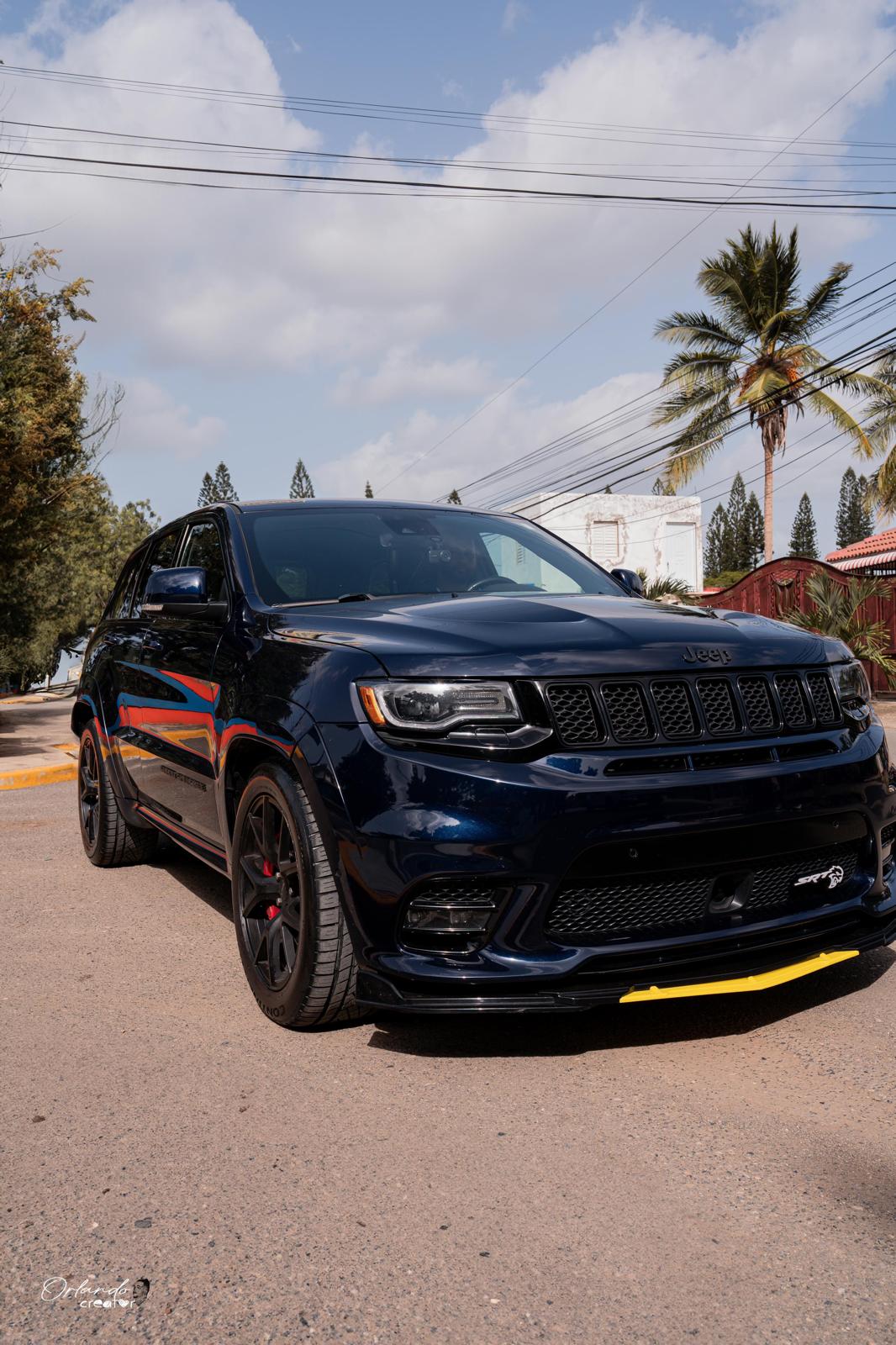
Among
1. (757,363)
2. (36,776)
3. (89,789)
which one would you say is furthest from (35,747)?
(757,363)

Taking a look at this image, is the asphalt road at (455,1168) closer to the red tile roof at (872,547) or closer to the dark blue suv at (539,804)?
the dark blue suv at (539,804)

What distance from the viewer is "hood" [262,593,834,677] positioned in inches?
124

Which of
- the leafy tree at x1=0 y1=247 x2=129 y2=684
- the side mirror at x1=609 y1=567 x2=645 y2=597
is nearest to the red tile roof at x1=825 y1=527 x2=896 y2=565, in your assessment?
the leafy tree at x1=0 y1=247 x2=129 y2=684

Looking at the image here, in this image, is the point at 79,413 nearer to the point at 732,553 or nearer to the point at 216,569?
the point at 216,569

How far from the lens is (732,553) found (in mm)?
107188

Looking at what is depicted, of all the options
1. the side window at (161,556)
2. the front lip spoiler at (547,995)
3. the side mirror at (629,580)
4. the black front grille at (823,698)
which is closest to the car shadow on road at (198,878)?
the side window at (161,556)

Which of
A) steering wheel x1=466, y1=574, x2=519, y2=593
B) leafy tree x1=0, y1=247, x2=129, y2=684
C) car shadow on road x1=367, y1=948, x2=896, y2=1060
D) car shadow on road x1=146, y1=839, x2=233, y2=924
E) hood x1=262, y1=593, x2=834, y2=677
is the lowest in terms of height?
car shadow on road x1=367, y1=948, x2=896, y2=1060

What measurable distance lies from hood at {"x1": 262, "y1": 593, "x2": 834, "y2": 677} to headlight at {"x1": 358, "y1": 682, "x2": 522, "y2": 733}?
0.12ft

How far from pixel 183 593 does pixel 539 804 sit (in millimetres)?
1885

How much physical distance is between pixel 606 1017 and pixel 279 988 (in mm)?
1060

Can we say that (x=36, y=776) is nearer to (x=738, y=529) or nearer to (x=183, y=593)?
(x=183, y=593)

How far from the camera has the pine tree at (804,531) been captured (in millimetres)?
106562

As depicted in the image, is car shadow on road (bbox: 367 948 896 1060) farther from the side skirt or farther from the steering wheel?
the steering wheel

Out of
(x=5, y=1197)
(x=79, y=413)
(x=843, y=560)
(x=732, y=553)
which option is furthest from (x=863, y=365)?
(x=732, y=553)
